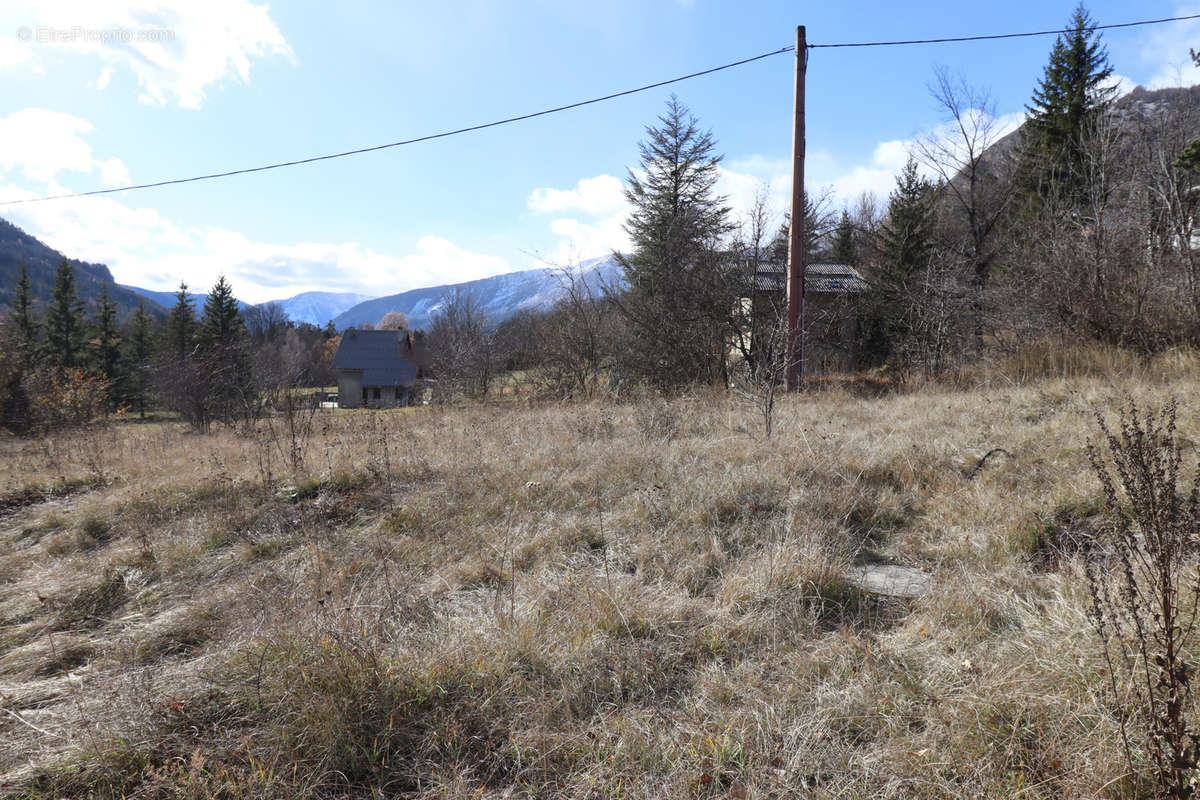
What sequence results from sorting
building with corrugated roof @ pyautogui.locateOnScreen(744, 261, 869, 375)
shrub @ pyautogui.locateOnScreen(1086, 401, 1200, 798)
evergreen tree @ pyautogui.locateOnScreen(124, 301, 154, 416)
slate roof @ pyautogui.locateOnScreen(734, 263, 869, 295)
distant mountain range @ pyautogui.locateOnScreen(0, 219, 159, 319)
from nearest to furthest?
shrub @ pyautogui.locateOnScreen(1086, 401, 1200, 798) → building with corrugated roof @ pyautogui.locateOnScreen(744, 261, 869, 375) → slate roof @ pyautogui.locateOnScreen(734, 263, 869, 295) → evergreen tree @ pyautogui.locateOnScreen(124, 301, 154, 416) → distant mountain range @ pyautogui.locateOnScreen(0, 219, 159, 319)

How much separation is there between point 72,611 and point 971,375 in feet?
34.7

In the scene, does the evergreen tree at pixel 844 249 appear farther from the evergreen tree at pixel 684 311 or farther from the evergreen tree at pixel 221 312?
the evergreen tree at pixel 221 312

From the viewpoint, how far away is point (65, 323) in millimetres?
39500

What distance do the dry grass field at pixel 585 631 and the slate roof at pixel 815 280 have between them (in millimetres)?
7858

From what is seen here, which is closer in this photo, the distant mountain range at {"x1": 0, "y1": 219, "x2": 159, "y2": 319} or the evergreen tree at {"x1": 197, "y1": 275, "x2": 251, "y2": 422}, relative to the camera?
the evergreen tree at {"x1": 197, "y1": 275, "x2": 251, "y2": 422}

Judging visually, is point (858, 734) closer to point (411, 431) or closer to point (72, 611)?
point (72, 611)

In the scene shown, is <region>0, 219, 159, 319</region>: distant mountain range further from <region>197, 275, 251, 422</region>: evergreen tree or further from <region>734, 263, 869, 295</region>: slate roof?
<region>734, 263, 869, 295</region>: slate roof

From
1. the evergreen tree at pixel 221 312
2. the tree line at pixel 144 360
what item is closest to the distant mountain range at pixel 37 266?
the tree line at pixel 144 360

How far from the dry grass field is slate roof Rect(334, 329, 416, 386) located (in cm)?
4522

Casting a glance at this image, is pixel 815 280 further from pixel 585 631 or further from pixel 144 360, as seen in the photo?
pixel 144 360

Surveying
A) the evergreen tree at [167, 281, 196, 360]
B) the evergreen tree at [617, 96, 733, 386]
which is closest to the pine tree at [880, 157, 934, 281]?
the evergreen tree at [617, 96, 733, 386]

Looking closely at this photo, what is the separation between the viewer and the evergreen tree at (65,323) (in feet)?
127

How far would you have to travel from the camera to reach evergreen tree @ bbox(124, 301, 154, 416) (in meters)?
41.3

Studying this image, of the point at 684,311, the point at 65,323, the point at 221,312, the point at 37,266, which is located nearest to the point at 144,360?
the point at 65,323
